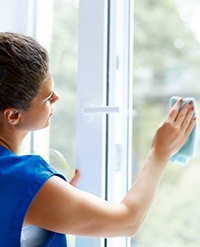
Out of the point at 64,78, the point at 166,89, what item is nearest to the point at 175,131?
the point at 166,89

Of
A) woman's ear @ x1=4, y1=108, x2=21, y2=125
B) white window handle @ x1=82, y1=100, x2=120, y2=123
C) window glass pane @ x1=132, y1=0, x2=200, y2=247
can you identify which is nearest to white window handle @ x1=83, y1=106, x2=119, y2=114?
white window handle @ x1=82, y1=100, x2=120, y2=123

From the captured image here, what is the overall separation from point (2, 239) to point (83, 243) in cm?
35

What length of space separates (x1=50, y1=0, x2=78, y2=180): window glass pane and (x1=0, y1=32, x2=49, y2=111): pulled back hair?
367 millimetres

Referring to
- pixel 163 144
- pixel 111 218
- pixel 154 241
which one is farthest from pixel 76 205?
pixel 154 241

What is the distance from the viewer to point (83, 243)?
1.20m

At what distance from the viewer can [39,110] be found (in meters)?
1.00

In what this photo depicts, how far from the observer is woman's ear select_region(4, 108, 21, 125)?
0.97 metres

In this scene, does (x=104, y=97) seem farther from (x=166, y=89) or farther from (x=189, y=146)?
(x=189, y=146)

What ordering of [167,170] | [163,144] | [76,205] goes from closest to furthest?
[76,205] < [163,144] < [167,170]

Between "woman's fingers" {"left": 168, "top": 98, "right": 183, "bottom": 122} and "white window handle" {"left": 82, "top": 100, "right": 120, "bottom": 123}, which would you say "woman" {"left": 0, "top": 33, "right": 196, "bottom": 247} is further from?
"white window handle" {"left": 82, "top": 100, "right": 120, "bottom": 123}

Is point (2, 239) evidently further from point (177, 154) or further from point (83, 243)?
point (177, 154)

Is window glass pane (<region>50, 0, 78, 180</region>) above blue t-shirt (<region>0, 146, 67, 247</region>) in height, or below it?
above

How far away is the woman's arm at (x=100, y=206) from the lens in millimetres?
892

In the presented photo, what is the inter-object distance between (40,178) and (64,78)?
527 mm
